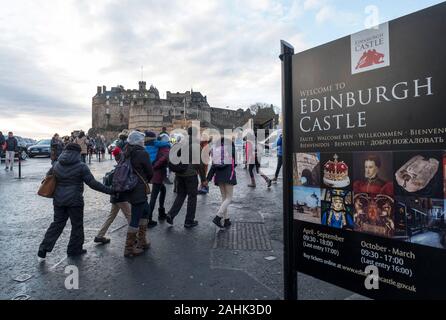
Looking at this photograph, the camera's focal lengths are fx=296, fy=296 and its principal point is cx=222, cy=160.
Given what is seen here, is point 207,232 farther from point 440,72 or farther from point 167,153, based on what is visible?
point 440,72

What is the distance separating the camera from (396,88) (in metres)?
1.91

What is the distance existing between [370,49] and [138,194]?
360cm

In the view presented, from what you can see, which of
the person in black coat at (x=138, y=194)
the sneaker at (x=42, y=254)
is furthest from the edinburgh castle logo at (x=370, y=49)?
the sneaker at (x=42, y=254)

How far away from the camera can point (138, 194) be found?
4.49 metres

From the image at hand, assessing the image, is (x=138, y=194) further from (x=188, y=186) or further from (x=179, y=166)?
(x=188, y=186)

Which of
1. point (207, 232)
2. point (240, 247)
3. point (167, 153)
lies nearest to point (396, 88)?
point (240, 247)

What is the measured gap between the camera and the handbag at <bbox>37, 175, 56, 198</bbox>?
432cm

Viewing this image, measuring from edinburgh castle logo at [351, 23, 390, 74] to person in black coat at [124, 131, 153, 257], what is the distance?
3358 millimetres

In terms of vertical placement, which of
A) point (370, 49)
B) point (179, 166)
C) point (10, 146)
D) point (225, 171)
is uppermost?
point (10, 146)

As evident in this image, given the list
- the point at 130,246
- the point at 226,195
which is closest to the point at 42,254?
the point at 130,246

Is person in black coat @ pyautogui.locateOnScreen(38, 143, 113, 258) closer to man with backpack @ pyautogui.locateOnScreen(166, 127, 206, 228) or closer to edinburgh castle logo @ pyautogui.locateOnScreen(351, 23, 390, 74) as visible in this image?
man with backpack @ pyautogui.locateOnScreen(166, 127, 206, 228)

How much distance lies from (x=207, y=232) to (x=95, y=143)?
2497 cm

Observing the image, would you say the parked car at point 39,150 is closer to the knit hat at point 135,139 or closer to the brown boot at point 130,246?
the knit hat at point 135,139
